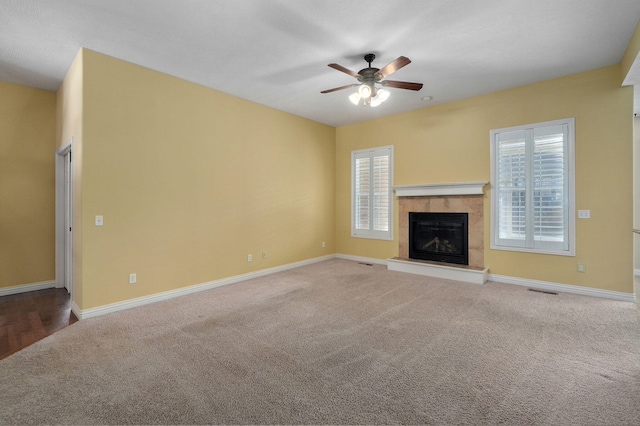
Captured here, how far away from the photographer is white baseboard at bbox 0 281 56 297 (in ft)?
13.8

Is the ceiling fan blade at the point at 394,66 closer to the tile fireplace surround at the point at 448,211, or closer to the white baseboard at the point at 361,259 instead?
the tile fireplace surround at the point at 448,211

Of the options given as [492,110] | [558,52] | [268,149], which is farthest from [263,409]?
[492,110]

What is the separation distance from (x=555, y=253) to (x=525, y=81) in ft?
8.45

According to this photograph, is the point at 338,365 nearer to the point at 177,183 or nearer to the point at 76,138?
the point at 177,183

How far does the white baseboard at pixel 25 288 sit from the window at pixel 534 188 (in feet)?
23.4

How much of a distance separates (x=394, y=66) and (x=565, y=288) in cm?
394

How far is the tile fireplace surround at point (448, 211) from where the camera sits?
484 centimetres

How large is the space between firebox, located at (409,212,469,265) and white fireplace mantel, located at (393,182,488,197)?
38cm

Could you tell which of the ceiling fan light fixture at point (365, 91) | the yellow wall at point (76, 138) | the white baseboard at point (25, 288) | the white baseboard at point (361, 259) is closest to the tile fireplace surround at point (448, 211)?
the white baseboard at point (361, 259)

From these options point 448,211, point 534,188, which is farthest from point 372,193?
point 534,188

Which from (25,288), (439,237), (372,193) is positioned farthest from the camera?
(372,193)

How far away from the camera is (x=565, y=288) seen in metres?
4.17

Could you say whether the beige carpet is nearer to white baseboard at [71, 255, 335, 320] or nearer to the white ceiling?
white baseboard at [71, 255, 335, 320]

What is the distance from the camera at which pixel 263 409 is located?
1837 millimetres
